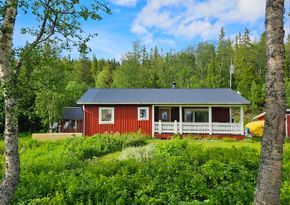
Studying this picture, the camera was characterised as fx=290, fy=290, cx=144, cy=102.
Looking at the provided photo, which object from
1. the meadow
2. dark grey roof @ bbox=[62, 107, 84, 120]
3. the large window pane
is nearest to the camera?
the meadow

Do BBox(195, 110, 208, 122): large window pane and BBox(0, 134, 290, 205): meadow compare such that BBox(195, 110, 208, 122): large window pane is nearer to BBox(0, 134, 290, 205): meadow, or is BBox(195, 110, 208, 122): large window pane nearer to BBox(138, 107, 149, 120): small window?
BBox(138, 107, 149, 120): small window

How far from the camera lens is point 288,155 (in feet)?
31.3

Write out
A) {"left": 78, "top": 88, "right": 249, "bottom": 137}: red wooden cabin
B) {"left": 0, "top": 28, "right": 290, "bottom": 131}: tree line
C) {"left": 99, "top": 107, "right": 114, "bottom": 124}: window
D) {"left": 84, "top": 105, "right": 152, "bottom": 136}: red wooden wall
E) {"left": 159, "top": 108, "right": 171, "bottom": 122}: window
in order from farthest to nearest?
{"left": 0, "top": 28, "right": 290, "bottom": 131}: tree line → {"left": 159, "top": 108, "right": 171, "bottom": 122}: window → {"left": 99, "top": 107, "right": 114, "bottom": 124}: window → {"left": 84, "top": 105, "right": 152, "bottom": 136}: red wooden wall → {"left": 78, "top": 88, "right": 249, "bottom": 137}: red wooden cabin

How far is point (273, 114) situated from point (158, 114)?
17.4 metres

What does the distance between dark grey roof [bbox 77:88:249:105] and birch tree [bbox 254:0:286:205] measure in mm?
15725

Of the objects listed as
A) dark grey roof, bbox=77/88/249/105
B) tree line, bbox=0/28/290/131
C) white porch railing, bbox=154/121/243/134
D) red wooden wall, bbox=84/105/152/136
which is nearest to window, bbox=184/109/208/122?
dark grey roof, bbox=77/88/249/105

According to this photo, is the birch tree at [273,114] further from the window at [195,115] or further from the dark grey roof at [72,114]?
the dark grey roof at [72,114]

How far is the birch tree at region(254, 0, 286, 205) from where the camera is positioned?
323 centimetres

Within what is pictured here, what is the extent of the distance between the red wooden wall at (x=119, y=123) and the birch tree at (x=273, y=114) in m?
15.9

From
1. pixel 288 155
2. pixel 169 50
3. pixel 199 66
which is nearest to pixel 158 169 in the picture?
pixel 288 155

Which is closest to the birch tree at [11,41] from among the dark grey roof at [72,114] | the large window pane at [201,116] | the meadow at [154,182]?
the meadow at [154,182]

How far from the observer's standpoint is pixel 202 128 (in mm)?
18703

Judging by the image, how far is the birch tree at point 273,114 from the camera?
3232 millimetres

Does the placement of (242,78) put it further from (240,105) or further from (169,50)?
(240,105)
